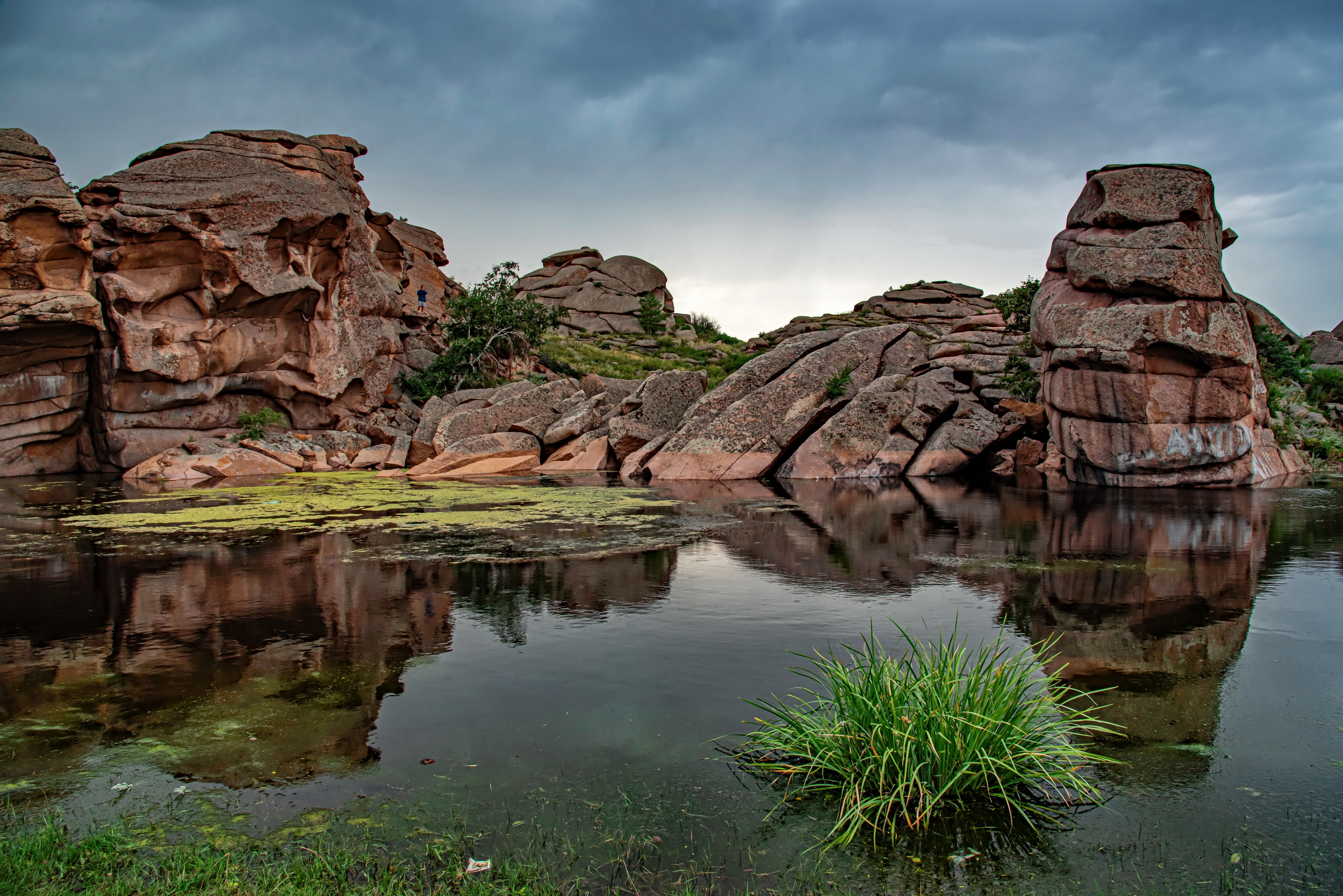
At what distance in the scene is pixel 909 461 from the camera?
89.8 ft

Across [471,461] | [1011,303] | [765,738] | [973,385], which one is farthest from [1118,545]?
[1011,303]

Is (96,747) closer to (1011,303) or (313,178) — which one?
(313,178)

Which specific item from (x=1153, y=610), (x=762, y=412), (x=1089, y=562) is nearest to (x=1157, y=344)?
(x=762, y=412)

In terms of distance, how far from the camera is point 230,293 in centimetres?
3209

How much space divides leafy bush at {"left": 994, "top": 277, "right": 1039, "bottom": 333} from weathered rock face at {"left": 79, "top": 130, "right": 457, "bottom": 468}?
2770cm

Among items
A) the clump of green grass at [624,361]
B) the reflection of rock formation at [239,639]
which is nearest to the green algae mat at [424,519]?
the reflection of rock formation at [239,639]

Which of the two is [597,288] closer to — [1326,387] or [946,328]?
[946,328]

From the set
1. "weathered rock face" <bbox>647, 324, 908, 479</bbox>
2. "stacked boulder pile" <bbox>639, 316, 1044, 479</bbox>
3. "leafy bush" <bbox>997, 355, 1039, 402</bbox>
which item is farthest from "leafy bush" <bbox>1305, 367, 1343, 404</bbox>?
"weathered rock face" <bbox>647, 324, 908, 479</bbox>

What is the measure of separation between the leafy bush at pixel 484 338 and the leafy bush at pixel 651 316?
77.2 ft

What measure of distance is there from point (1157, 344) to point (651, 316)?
4667cm

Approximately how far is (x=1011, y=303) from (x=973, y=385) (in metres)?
7.79

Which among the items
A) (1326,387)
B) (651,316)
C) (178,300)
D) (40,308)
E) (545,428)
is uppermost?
(651,316)

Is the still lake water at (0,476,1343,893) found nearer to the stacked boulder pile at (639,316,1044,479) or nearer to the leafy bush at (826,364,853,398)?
the stacked boulder pile at (639,316,1044,479)

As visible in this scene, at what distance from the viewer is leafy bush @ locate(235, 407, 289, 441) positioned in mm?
31578
